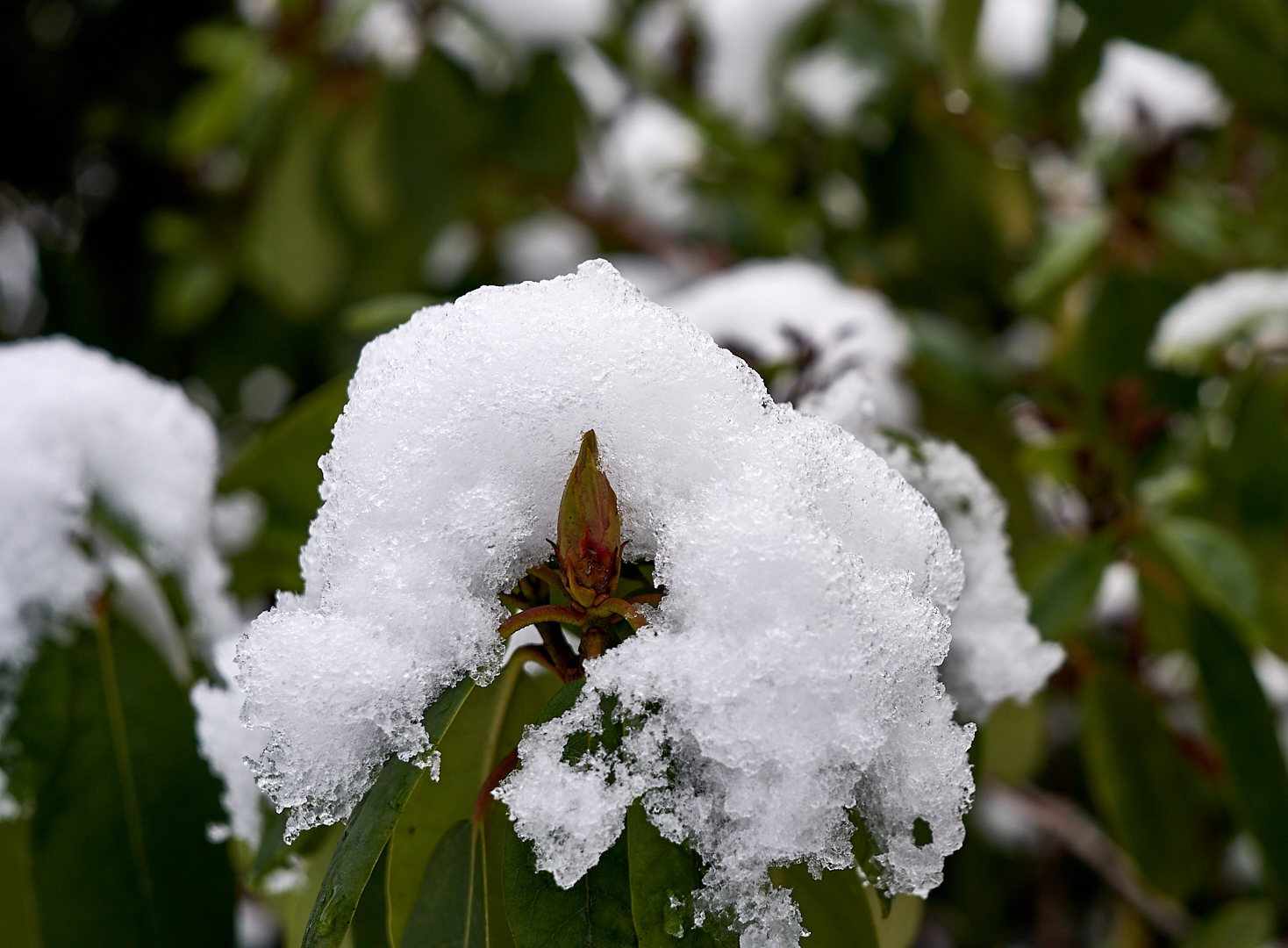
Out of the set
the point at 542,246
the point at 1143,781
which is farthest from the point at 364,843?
the point at 542,246

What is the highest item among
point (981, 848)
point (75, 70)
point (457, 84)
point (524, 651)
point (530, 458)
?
point (530, 458)

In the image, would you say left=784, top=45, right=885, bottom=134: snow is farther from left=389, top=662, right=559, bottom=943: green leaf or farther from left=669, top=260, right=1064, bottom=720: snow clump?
left=389, top=662, right=559, bottom=943: green leaf

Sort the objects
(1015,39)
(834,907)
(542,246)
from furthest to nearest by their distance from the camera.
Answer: (542,246)
(1015,39)
(834,907)

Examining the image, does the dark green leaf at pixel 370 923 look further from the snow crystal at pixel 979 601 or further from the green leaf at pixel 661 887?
the snow crystal at pixel 979 601

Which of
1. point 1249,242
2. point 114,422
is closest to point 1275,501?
point 1249,242

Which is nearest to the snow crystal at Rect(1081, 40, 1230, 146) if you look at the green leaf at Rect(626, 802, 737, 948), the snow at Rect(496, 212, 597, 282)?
the snow at Rect(496, 212, 597, 282)

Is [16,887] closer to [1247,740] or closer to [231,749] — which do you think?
[231,749]

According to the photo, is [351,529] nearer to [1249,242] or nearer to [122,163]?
[1249,242]
